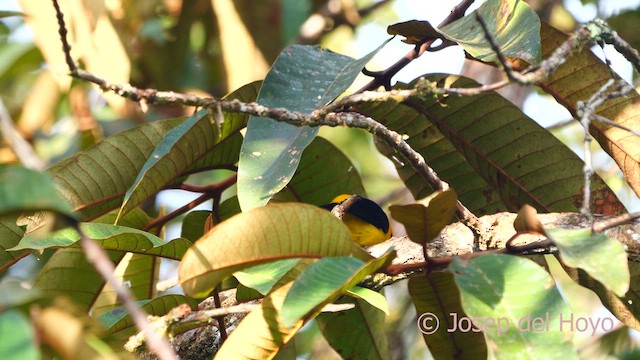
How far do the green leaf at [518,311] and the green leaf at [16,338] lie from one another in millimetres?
498

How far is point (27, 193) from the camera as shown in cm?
68

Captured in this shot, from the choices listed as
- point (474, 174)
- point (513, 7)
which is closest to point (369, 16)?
point (474, 174)

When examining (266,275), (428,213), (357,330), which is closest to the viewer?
(428,213)

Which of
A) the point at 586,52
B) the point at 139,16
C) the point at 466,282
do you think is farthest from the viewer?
the point at 139,16

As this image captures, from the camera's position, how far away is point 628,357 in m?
1.46

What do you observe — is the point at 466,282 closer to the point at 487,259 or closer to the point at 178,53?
the point at 487,259

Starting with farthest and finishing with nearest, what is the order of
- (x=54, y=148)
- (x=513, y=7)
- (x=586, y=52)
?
(x=54, y=148)
(x=586, y=52)
(x=513, y=7)

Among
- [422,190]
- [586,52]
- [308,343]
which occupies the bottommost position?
[308,343]

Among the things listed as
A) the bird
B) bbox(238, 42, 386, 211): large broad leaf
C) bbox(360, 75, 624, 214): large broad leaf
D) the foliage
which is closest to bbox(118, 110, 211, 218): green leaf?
the foliage

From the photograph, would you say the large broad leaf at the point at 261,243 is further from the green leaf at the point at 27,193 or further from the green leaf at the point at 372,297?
the green leaf at the point at 27,193

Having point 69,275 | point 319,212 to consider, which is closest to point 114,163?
point 69,275

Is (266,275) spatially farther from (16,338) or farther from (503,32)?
(503,32)

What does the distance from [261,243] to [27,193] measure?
359 millimetres

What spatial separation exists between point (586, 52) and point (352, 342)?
0.75m
